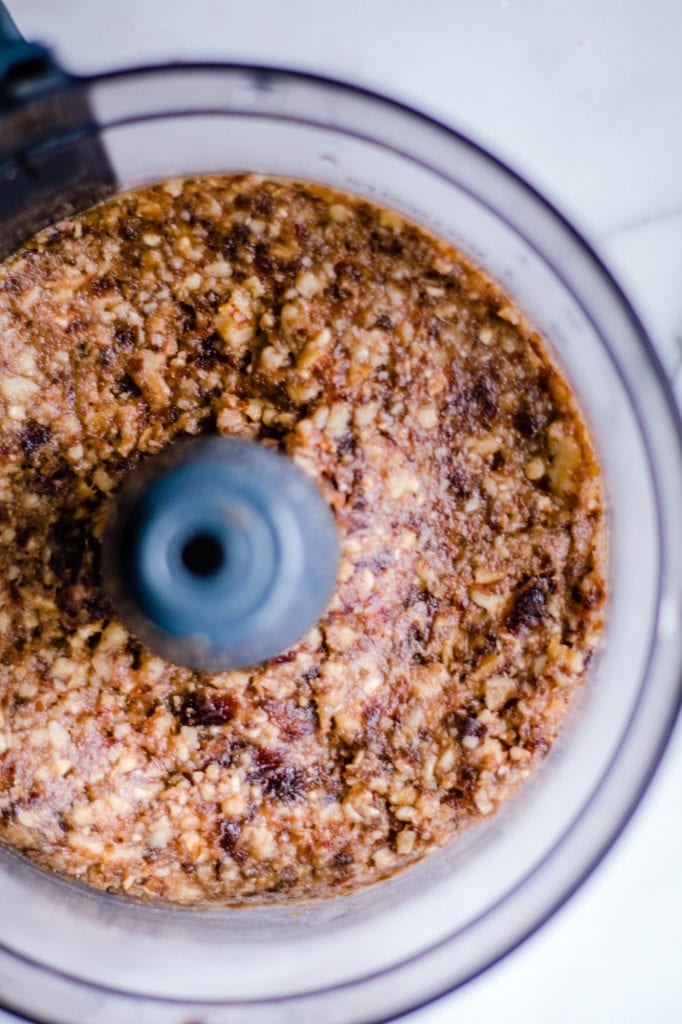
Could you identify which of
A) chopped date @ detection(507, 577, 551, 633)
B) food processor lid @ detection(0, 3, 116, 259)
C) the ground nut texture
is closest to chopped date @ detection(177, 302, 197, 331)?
the ground nut texture

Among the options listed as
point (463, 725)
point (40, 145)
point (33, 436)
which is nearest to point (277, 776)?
point (463, 725)

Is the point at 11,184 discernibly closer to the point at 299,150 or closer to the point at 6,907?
the point at 299,150

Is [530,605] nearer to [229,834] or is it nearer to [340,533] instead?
[340,533]

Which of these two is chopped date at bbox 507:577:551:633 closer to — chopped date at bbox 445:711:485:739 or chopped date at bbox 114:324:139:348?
chopped date at bbox 445:711:485:739

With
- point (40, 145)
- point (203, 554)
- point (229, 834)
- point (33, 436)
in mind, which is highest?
point (40, 145)

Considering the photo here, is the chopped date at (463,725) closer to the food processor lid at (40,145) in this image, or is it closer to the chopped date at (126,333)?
the chopped date at (126,333)

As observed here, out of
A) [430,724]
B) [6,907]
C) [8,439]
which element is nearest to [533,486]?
[430,724]
